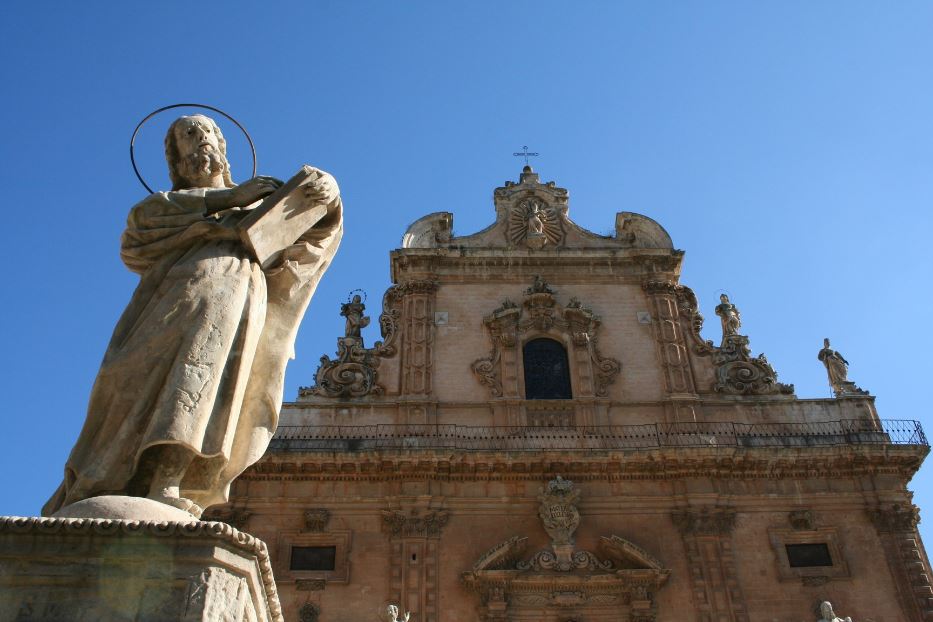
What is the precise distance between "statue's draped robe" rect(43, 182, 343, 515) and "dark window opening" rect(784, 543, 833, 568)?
11826 mm

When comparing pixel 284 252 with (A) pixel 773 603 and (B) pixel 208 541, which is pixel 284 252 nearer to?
(B) pixel 208 541

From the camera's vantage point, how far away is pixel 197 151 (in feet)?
11.8

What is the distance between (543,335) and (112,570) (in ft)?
45.3

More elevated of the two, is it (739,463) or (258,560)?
(739,463)

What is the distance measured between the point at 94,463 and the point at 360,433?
11.7 meters

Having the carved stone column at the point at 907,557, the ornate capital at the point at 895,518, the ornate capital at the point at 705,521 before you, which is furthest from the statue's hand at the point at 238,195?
the ornate capital at the point at 895,518

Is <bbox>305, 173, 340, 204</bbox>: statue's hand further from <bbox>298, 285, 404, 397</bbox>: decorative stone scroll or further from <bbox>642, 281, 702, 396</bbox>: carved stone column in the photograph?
<bbox>642, 281, 702, 396</bbox>: carved stone column

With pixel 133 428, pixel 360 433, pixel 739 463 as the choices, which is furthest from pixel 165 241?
pixel 739 463

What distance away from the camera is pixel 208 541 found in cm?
225

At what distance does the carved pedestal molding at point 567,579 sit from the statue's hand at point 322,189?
1003cm

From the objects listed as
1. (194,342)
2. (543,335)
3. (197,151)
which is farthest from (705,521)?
(194,342)

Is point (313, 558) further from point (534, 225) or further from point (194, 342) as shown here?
point (194, 342)

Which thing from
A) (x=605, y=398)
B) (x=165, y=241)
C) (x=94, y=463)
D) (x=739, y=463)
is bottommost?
(x=94, y=463)

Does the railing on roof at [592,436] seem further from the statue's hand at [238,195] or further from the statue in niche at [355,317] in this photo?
the statue's hand at [238,195]
